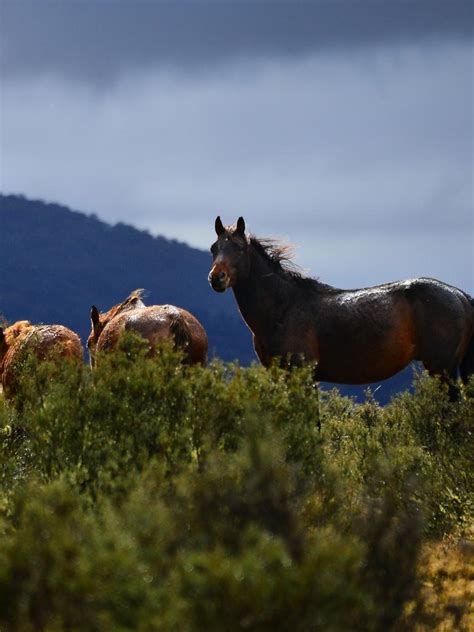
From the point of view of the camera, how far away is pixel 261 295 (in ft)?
51.4

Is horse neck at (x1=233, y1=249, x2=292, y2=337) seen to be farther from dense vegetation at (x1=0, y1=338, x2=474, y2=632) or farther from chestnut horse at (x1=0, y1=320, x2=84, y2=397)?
chestnut horse at (x1=0, y1=320, x2=84, y2=397)

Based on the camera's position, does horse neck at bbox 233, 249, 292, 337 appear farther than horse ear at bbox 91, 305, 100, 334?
No

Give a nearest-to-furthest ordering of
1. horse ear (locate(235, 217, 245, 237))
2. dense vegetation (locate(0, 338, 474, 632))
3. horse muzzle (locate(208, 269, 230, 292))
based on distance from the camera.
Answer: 1. dense vegetation (locate(0, 338, 474, 632))
2. horse muzzle (locate(208, 269, 230, 292))
3. horse ear (locate(235, 217, 245, 237))

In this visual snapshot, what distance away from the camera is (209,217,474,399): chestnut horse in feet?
50.9

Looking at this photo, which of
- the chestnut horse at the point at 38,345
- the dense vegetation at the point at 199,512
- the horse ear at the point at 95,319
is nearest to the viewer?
the dense vegetation at the point at 199,512

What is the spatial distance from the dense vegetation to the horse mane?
10.2ft

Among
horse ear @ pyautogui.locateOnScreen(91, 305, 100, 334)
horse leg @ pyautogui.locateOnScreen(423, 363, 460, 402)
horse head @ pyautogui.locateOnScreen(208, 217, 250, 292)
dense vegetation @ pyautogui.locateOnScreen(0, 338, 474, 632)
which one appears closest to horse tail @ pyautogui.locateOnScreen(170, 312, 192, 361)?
horse head @ pyautogui.locateOnScreen(208, 217, 250, 292)

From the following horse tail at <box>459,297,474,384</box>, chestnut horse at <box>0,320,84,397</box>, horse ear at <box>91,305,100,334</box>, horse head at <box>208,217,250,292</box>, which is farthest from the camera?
horse ear at <box>91,305,100,334</box>

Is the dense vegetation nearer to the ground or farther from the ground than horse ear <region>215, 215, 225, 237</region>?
nearer to the ground

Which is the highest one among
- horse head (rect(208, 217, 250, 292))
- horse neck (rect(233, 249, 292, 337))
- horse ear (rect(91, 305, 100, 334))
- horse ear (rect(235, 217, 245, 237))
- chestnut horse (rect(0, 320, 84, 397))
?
horse ear (rect(235, 217, 245, 237))

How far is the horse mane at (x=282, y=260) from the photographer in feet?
52.3

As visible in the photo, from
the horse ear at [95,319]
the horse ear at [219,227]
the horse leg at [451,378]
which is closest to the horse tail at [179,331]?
the horse ear at [219,227]

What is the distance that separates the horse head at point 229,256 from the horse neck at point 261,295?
16 centimetres

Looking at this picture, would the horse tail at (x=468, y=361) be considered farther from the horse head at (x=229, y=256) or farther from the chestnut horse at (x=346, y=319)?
the horse head at (x=229, y=256)
